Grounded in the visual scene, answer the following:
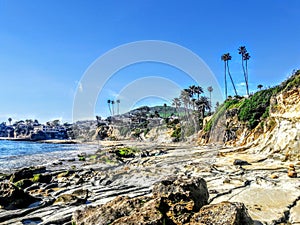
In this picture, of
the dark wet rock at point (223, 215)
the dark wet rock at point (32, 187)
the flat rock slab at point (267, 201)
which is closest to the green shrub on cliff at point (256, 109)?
the flat rock slab at point (267, 201)

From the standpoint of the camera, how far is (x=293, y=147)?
66.4 ft

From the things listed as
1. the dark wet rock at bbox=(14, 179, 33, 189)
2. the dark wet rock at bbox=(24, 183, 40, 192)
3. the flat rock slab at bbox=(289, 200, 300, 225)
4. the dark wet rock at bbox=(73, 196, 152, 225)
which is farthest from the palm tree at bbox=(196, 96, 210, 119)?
the dark wet rock at bbox=(73, 196, 152, 225)

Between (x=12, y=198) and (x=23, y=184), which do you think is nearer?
(x=12, y=198)

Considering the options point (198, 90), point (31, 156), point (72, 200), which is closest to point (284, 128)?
point (72, 200)

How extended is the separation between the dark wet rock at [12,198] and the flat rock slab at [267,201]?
29.6ft

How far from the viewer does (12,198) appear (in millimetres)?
11758

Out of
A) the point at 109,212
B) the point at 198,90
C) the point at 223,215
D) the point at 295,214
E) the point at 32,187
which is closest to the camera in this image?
the point at 223,215

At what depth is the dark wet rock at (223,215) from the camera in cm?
530

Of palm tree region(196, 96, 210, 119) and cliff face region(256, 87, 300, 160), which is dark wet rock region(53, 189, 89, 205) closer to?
cliff face region(256, 87, 300, 160)

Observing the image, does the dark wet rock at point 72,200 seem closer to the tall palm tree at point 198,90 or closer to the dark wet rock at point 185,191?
the dark wet rock at point 185,191

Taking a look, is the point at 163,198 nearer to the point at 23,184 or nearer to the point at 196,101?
the point at 23,184

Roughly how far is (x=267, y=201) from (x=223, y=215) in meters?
5.11

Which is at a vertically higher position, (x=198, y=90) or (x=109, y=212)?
(x=198, y=90)

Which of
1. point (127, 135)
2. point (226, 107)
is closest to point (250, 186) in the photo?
point (226, 107)
